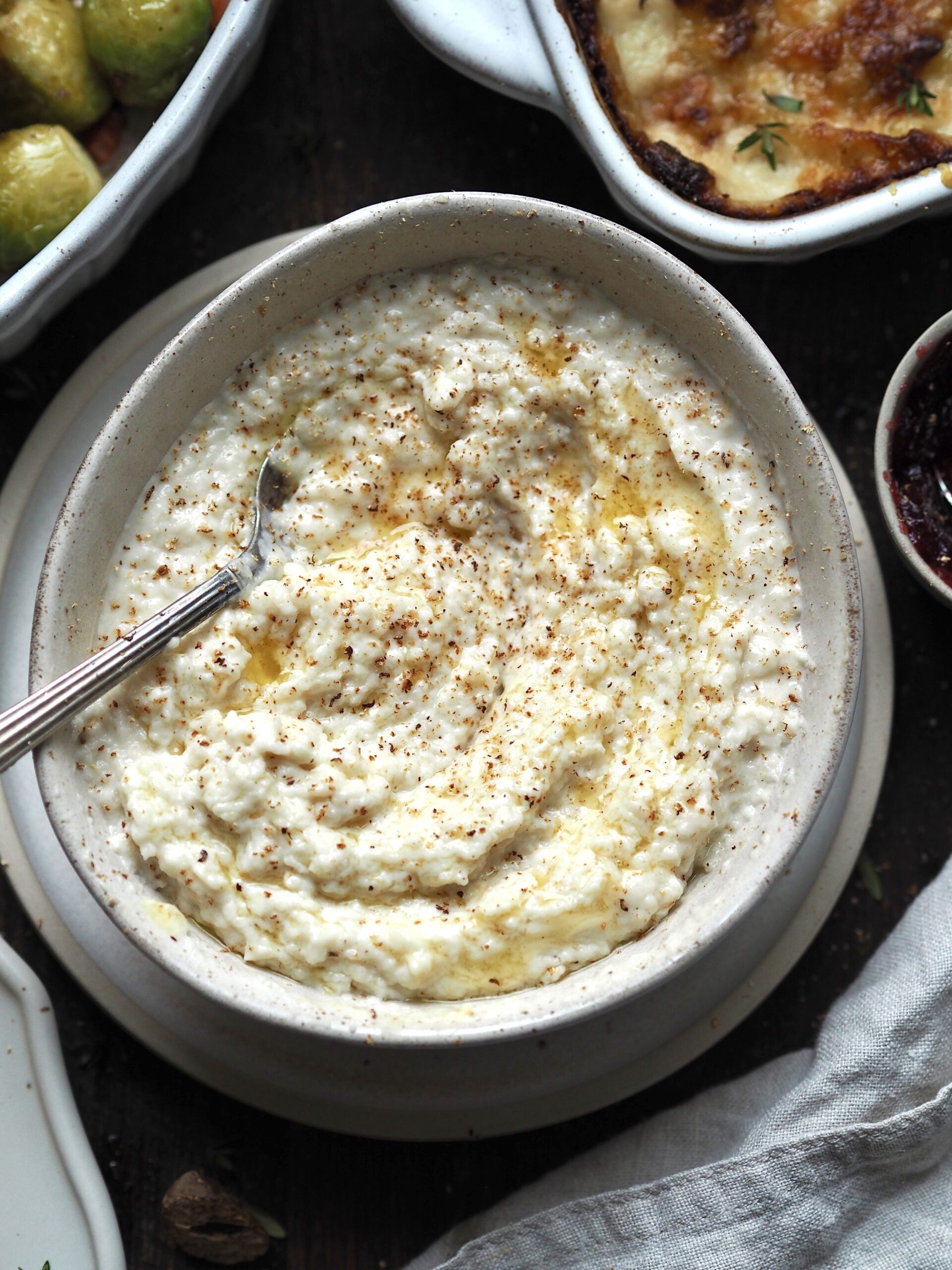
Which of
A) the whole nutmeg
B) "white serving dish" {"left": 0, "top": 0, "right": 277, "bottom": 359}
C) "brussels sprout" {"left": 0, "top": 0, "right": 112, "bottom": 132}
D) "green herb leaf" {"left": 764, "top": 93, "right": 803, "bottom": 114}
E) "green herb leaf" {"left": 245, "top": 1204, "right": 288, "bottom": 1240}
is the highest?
"brussels sprout" {"left": 0, "top": 0, "right": 112, "bottom": 132}

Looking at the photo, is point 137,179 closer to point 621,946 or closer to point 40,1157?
point 621,946

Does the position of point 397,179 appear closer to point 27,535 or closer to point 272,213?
point 272,213

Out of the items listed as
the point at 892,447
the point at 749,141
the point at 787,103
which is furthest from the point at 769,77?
the point at 892,447

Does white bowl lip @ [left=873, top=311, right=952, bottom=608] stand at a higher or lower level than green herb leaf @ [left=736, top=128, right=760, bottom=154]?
lower

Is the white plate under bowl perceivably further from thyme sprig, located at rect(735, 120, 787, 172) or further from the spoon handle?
thyme sprig, located at rect(735, 120, 787, 172)

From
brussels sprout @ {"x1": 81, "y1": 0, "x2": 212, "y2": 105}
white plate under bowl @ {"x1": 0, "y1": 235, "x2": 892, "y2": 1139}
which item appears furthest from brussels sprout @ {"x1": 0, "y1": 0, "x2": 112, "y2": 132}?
white plate under bowl @ {"x1": 0, "y1": 235, "x2": 892, "y2": 1139}
